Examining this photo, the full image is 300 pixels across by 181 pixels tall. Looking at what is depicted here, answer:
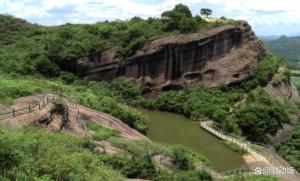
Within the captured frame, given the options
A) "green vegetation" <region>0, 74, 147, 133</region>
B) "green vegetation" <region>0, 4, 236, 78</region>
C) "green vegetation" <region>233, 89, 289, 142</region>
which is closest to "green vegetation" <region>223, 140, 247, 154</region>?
"green vegetation" <region>233, 89, 289, 142</region>

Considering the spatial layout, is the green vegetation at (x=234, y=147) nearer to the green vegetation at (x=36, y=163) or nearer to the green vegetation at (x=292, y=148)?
the green vegetation at (x=292, y=148)

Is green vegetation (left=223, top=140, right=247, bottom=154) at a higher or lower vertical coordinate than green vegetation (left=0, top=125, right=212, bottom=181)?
lower

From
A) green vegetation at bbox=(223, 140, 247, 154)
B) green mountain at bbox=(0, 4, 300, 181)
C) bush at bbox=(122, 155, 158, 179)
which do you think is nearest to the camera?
bush at bbox=(122, 155, 158, 179)

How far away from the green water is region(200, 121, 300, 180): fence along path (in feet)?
2.63

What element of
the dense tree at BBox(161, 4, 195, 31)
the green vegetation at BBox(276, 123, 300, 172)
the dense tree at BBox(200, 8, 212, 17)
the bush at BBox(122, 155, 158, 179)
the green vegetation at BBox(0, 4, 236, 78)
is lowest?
the green vegetation at BBox(276, 123, 300, 172)

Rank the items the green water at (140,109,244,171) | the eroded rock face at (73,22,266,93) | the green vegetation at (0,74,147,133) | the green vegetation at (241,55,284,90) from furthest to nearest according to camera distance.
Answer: the eroded rock face at (73,22,266,93)
the green vegetation at (241,55,284,90)
the green water at (140,109,244,171)
the green vegetation at (0,74,147,133)

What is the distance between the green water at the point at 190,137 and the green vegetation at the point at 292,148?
6192 mm

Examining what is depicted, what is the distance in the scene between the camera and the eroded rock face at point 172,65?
6625 centimetres

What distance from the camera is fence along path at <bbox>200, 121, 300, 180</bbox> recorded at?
129 feet

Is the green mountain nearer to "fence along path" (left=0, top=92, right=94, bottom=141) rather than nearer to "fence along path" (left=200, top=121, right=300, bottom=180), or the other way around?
"fence along path" (left=0, top=92, right=94, bottom=141)

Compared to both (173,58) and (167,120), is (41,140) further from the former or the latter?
(173,58)

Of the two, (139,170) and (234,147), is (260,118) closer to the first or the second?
(234,147)

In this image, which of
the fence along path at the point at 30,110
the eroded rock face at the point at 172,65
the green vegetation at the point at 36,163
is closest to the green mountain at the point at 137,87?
the eroded rock face at the point at 172,65

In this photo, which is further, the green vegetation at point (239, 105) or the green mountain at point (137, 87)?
the green vegetation at point (239, 105)
